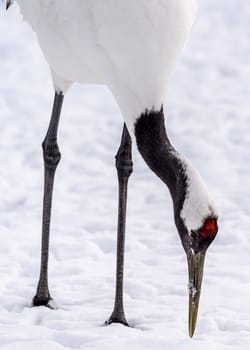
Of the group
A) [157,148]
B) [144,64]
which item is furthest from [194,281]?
[144,64]

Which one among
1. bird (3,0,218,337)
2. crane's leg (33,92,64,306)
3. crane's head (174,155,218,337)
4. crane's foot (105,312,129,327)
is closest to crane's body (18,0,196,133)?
bird (3,0,218,337)

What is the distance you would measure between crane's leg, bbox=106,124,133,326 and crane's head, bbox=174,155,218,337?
0.67 meters

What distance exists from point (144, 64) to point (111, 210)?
9.42 ft

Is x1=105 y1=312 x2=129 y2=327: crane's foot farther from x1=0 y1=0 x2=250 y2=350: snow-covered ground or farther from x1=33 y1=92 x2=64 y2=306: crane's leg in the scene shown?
x1=33 y1=92 x2=64 y2=306: crane's leg

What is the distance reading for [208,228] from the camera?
432 cm

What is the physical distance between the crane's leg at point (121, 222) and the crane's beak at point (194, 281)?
0.62 metres

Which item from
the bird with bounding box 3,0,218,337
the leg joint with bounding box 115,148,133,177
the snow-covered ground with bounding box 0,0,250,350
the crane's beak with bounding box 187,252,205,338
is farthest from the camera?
the leg joint with bounding box 115,148,133,177

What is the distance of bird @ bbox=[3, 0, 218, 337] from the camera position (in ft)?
14.6

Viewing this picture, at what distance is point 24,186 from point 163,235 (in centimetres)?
148

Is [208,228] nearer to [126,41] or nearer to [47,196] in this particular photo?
[126,41]

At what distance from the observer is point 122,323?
5180 mm

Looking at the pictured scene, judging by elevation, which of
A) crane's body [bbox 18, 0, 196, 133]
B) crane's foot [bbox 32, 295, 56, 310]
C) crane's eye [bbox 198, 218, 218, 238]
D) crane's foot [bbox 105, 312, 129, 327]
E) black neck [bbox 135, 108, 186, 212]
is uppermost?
crane's body [bbox 18, 0, 196, 133]

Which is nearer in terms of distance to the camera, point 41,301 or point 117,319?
point 117,319

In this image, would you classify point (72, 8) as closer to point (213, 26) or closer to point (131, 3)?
point (131, 3)
